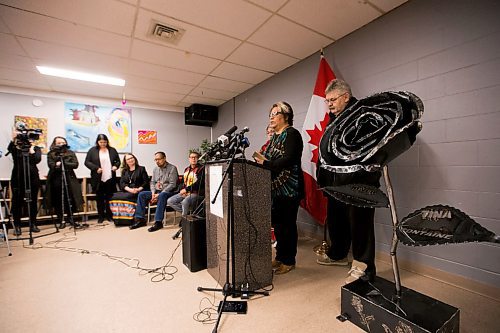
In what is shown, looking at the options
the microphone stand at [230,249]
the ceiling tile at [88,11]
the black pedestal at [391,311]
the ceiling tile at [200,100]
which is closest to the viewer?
the black pedestal at [391,311]

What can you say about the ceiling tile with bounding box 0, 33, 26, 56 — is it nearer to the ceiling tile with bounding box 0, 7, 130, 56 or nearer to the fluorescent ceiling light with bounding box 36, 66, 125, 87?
the ceiling tile with bounding box 0, 7, 130, 56

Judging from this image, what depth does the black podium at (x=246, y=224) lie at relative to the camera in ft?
5.45

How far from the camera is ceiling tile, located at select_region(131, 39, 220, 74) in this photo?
2754 mm

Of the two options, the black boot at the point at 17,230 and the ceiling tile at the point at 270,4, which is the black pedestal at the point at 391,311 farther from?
the black boot at the point at 17,230

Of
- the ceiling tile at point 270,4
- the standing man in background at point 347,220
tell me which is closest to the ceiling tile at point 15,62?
the ceiling tile at point 270,4

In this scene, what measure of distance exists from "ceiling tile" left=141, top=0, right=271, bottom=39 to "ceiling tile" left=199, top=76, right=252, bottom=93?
142 cm

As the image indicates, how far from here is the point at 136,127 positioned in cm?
511

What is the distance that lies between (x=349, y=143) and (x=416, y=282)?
1.56m

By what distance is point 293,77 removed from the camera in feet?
10.7

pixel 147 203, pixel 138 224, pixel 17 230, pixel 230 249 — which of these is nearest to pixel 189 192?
pixel 147 203

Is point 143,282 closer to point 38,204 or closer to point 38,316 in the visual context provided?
point 38,316

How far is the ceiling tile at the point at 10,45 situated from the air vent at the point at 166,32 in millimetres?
1580

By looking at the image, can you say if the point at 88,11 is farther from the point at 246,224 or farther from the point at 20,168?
the point at 20,168

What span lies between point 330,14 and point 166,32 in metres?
1.64
